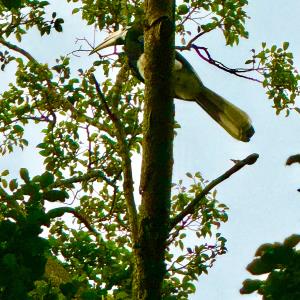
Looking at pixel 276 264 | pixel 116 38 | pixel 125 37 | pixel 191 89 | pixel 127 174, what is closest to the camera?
pixel 276 264

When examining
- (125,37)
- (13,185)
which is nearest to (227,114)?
(125,37)

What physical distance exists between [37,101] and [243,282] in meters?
5.30

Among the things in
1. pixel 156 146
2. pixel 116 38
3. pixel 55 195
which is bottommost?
pixel 55 195

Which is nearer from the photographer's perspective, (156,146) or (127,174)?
(156,146)

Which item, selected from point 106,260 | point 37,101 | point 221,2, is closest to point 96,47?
point 37,101

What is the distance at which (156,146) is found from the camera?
277cm

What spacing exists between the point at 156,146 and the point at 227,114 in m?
2.45

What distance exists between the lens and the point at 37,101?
662cm

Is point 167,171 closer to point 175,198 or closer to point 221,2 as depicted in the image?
point 175,198

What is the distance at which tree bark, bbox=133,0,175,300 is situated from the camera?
276 centimetres

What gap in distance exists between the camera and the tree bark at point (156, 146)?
2756 millimetres

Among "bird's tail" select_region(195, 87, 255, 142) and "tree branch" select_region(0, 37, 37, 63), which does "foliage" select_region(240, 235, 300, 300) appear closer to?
"bird's tail" select_region(195, 87, 255, 142)

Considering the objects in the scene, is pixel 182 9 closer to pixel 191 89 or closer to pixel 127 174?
pixel 191 89

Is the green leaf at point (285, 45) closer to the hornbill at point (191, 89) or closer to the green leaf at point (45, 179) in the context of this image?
the hornbill at point (191, 89)
